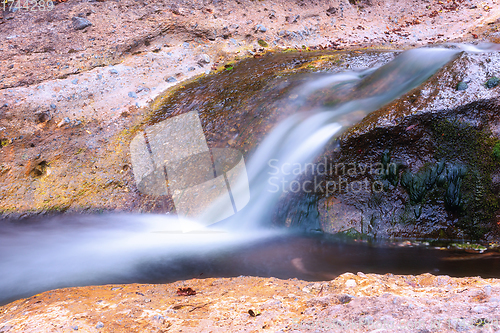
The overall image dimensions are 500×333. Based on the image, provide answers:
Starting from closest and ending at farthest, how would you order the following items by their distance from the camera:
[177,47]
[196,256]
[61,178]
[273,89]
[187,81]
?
[196,256]
[61,178]
[273,89]
[187,81]
[177,47]

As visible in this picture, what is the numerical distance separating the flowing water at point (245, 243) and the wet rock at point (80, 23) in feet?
17.3

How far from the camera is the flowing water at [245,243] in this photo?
3.75 metres

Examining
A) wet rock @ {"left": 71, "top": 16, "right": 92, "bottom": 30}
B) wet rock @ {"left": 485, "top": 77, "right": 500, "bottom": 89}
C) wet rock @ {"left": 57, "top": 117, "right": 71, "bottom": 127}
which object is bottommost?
wet rock @ {"left": 485, "top": 77, "right": 500, "bottom": 89}

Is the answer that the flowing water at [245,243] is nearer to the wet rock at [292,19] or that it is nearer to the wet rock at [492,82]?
the wet rock at [492,82]

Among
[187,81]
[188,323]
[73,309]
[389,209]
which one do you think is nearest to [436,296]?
[389,209]

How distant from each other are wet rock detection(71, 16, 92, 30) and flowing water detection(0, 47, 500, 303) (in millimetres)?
5276

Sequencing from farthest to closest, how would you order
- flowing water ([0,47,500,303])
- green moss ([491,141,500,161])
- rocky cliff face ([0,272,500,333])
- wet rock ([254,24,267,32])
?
wet rock ([254,24,267,32]) → green moss ([491,141,500,161]) → flowing water ([0,47,500,303]) → rocky cliff face ([0,272,500,333])

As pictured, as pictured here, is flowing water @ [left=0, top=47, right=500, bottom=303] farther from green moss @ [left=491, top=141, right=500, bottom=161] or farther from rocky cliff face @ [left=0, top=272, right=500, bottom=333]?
green moss @ [left=491, top=141, right=500, bottom=161]

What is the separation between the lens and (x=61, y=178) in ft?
17.2

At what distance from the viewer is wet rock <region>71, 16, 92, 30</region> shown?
760 centimetres

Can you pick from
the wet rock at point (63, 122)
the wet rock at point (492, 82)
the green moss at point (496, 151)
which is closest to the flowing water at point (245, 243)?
the wet rock at point (492, 82)

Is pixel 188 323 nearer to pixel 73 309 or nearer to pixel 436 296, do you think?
pixel 73 309

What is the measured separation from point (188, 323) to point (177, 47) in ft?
22.6

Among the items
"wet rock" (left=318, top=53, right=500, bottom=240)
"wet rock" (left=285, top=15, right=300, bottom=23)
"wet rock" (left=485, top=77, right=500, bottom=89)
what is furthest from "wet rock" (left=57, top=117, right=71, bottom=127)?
"wet rock" (left=485, top=77, right=500, bottom=89)
